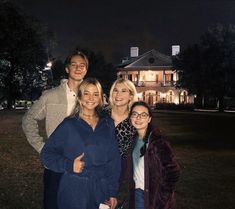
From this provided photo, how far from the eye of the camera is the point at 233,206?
8000 mm

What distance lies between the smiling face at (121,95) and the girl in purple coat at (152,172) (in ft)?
1.56

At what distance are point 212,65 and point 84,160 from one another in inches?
2117

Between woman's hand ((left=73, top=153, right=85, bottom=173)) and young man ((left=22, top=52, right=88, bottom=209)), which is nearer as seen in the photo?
woman's hand ((left=73, top=153, right=85, bottom=173))

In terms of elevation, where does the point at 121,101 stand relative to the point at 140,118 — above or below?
above

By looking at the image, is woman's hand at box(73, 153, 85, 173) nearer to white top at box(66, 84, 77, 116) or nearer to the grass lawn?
white top at box(66, 84, 77, 116)

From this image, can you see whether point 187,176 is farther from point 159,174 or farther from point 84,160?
point 84,160

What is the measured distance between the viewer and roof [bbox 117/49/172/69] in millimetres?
74244

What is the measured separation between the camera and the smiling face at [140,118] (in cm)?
448

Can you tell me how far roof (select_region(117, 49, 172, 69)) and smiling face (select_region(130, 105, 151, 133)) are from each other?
228ft

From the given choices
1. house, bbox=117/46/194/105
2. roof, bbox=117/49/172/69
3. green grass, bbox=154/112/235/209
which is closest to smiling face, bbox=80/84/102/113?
green grass, bbox=154/112/235/209

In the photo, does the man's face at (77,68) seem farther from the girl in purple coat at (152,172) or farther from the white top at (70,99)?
the girl in purple coat at (152,172)

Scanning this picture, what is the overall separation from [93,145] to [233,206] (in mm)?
5027

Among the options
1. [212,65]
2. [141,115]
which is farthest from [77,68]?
[212,65]

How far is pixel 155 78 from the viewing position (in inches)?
2980
